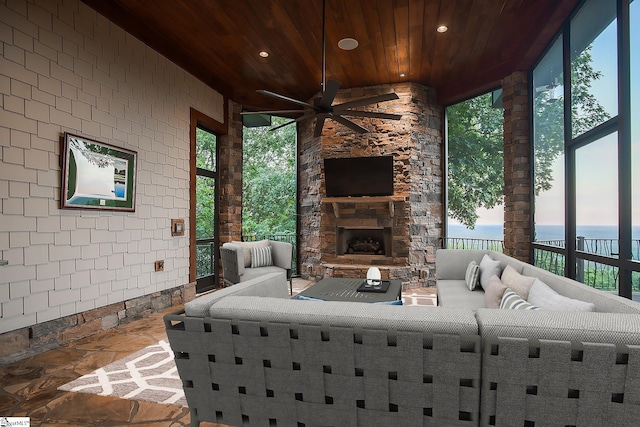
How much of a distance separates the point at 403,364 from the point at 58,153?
3423 millimetres

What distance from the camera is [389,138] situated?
19.0 feet

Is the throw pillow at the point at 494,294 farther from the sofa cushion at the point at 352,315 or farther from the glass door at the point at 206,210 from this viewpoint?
the glass door at the point at 206,210

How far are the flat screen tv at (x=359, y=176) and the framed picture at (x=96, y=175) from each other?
10.1 feet

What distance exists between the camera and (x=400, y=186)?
5734 mm

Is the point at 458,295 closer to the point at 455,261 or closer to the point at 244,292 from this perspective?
the point at 455,261

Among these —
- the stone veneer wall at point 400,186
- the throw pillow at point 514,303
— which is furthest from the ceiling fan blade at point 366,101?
the stone veneer wall at point 400,186

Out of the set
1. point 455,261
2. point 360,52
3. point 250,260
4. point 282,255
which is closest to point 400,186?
point 455,261

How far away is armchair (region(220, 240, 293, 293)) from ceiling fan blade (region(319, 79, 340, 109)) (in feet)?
7.12

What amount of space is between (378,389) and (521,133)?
4.83 metres

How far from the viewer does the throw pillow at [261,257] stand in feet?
15.8

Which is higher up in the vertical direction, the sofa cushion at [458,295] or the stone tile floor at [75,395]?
the sofa cushion at [458,295]

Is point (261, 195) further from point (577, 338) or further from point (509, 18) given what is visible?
point (577, 338)

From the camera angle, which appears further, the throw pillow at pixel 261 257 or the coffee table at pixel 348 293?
the throw pillow at pixel 261 257

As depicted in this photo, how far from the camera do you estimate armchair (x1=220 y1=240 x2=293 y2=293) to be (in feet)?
14.8
